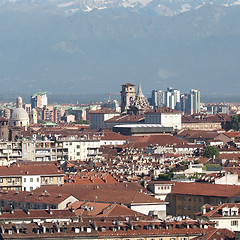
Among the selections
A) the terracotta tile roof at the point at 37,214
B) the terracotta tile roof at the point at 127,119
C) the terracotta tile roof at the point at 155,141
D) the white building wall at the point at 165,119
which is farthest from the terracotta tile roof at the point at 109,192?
the terracotta tile roof at the point at 127,119

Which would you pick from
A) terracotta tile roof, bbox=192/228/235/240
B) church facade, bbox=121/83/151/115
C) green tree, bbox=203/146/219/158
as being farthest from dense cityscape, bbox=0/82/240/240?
church facade, bbox=121/83/151/115

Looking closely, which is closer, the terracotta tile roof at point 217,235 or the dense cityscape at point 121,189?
the terracotta tile roof at point 217,235

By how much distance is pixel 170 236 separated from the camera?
41.8m

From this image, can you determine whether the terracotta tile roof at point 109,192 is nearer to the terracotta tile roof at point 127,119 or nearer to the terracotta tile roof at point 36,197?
the terracotta tile roof at point 36,197

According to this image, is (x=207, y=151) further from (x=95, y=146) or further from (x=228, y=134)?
(x=228, y=134)

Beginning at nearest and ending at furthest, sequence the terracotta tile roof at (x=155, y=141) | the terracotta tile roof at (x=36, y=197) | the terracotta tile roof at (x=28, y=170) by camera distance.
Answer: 1. the terracotta tile roof at (x=36, y=197)
2. the terracotta tile roof at (x=28, y=170)
3. the terracotta tile roof at (x=155, y=141)

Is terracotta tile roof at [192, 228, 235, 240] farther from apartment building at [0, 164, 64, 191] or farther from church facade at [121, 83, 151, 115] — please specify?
church facade at [121, 83, 151, 115]

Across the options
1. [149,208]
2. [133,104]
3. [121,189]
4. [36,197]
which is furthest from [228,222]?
[133,104]

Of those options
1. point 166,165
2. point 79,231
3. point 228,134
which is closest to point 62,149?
point 166,165

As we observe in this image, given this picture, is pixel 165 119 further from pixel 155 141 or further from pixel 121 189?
pixel 121 189

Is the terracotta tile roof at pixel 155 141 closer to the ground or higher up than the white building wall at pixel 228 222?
closer to the ground

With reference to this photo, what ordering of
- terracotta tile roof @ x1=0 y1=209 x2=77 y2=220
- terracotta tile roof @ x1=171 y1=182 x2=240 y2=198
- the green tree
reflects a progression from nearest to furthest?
terracotta tile roof @ x1=0 y1=209 x2=77 y2=220 → terracotta tile roof @ x1=171 y1=182 x2=240 y2=198 → the green tree

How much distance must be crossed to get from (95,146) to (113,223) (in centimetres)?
6808

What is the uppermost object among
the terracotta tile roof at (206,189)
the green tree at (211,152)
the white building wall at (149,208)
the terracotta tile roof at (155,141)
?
the terracotta tile roof at (206,189)
